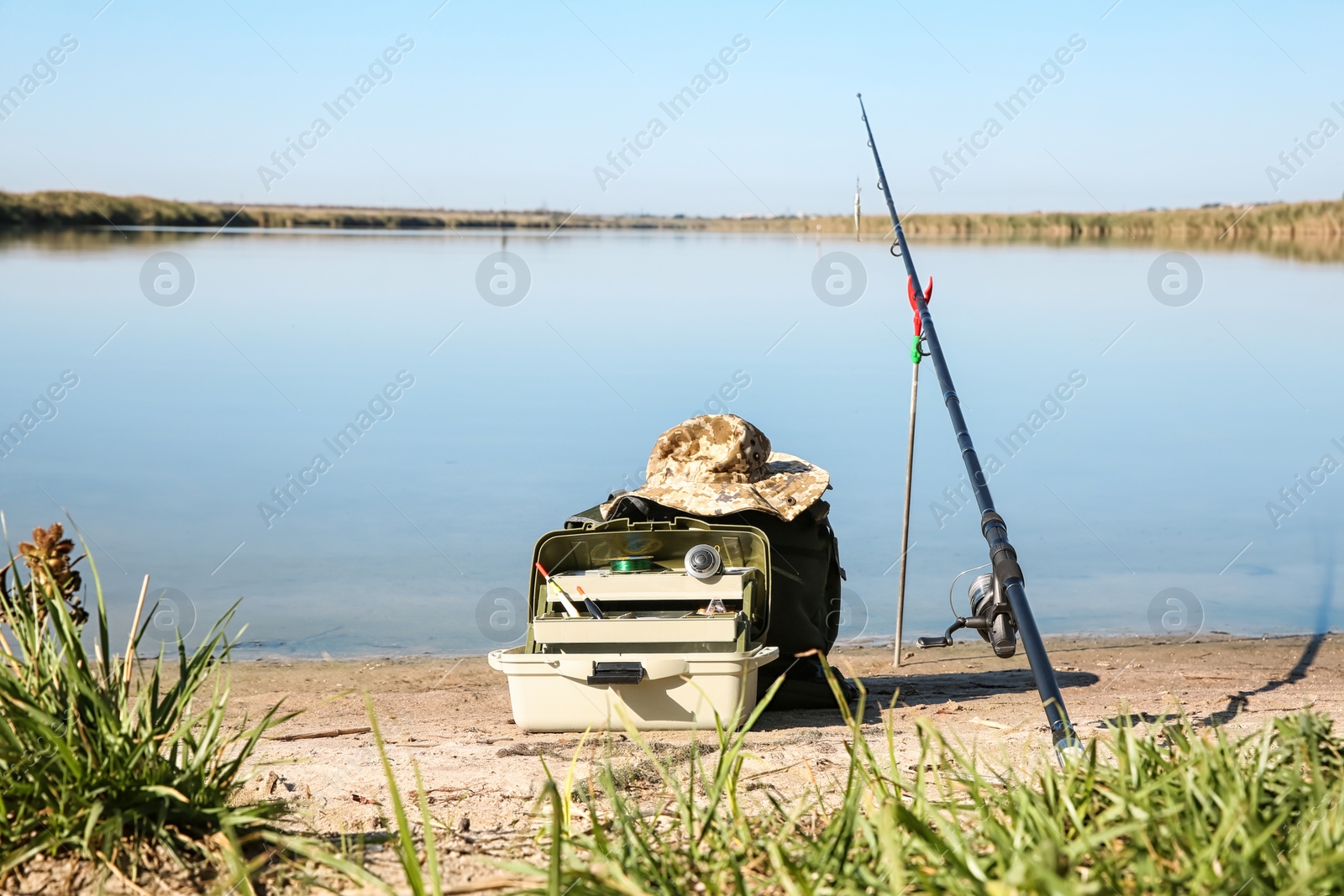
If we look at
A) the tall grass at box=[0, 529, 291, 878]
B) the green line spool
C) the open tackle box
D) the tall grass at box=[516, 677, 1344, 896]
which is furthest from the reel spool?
the tall grass at box=[0, 529, 291, 878]

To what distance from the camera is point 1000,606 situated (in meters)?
4.49

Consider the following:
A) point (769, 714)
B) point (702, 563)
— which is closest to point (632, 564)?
point (702, 563)

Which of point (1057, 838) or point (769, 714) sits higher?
point (1057, 838)

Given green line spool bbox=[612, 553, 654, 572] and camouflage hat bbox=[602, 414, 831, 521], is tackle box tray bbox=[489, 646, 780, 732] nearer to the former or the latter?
green line spool bbox=[612, 553, 654, 572]

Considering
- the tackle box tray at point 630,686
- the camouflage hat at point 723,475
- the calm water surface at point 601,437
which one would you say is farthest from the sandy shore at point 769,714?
the camouflage hat at point 723,475

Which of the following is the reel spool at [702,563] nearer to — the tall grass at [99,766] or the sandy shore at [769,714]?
the sandy shore at [769,714]

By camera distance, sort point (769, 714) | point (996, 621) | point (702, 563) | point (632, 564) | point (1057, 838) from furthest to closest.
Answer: point (769, 714), point (632, 564), point (702, 563), point (996, 621), point (1057, 838)

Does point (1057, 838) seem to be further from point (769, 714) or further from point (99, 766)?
point (769, 714)

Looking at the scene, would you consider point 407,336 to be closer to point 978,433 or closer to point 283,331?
point 283,331

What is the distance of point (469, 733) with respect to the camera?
5793 millimetres

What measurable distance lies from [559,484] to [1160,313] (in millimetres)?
23751

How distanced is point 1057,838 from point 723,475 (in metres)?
3.78

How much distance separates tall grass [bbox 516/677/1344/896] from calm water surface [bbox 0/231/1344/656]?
5509 millimetres

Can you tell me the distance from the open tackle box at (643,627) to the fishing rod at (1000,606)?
852mm
